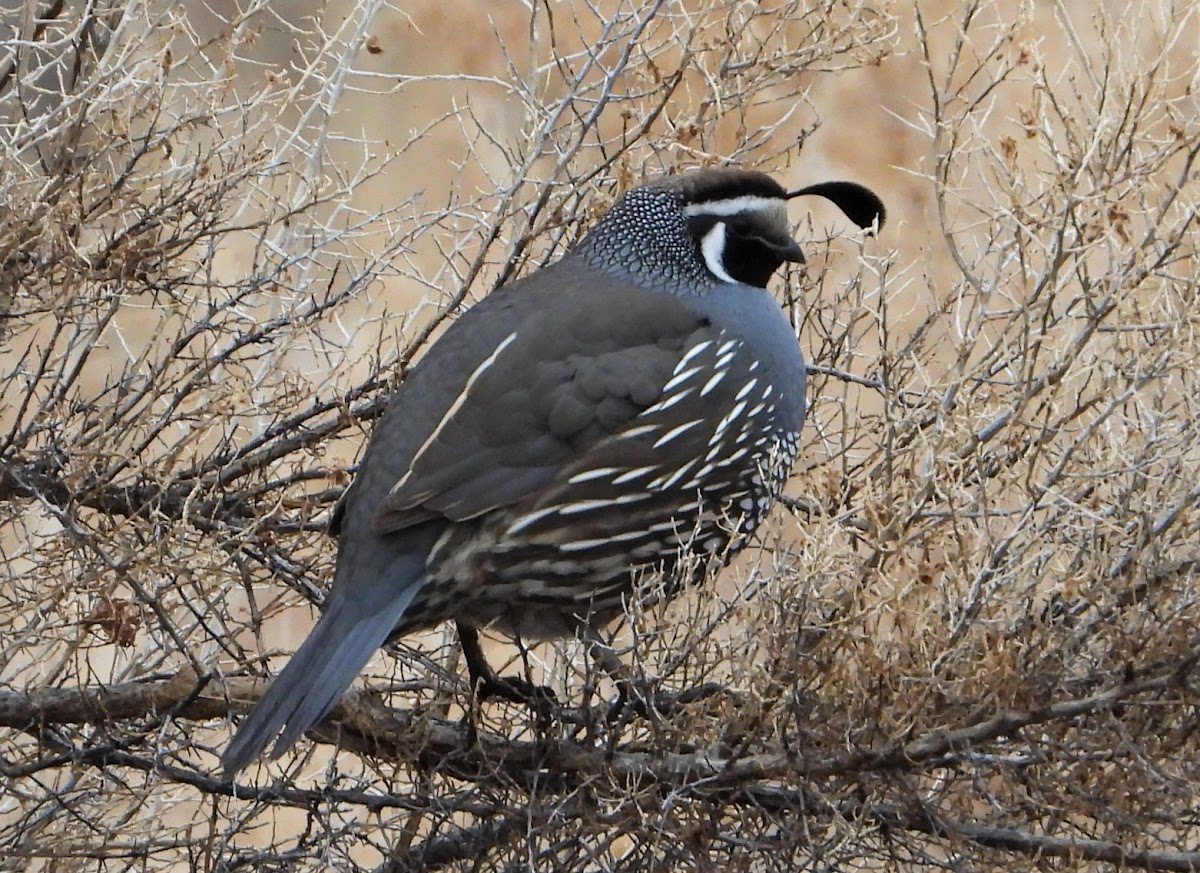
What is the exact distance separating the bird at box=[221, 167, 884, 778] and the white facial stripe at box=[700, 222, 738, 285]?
21 centimetres

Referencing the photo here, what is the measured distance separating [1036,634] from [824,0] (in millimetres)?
2020

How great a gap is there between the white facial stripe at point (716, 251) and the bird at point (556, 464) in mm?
212

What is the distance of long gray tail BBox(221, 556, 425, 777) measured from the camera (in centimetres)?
304

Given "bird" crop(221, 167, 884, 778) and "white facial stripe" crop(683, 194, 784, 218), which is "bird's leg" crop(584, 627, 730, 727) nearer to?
"bird" crop(221, 167, 884, 778)

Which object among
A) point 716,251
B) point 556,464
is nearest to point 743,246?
point 716,251

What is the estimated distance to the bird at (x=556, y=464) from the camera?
3436mm

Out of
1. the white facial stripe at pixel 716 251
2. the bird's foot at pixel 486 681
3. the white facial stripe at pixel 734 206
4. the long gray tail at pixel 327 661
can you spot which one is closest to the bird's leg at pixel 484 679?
the bird's foot at pixel 486 681

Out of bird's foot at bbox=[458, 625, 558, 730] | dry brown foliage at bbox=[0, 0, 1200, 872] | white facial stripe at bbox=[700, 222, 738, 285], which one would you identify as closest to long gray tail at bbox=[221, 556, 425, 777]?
dry brown foliage at bbox=[0, 0, 1200, 872]

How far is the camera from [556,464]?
3527 mm

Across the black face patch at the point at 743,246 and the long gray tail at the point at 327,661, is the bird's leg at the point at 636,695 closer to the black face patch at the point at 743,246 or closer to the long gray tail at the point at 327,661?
the long gray tail at the point at 327,661

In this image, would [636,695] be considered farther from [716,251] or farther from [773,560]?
[716,251]

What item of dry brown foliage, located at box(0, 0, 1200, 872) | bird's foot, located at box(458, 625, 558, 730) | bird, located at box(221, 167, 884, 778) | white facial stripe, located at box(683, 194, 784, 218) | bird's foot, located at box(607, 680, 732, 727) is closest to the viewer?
dry brown foliage, located at box(0, 0, 1200, 872)

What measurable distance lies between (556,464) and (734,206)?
0.89 metres

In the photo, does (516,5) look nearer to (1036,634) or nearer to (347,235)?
(347,235)
